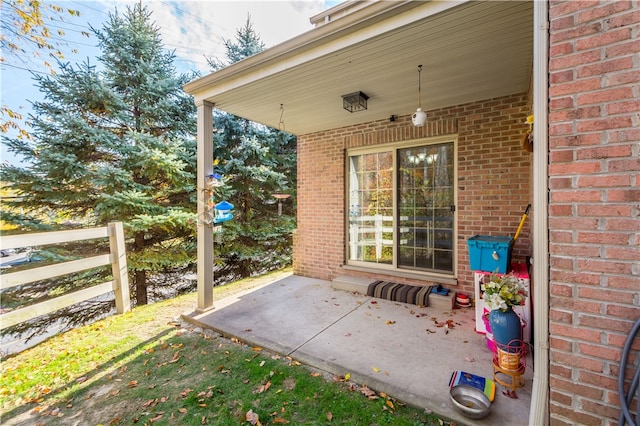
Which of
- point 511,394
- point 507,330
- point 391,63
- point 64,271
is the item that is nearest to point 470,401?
point 511,394

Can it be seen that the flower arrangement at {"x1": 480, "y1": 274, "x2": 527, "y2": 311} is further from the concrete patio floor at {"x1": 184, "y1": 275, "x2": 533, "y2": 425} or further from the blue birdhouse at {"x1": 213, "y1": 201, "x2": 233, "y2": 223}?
the blue birdhouse at {"x1": 213, "y1": 201, "x2": 233, "y2": 223}

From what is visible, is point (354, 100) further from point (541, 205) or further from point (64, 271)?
point (64, 271)

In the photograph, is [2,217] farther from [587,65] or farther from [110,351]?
[587,65]

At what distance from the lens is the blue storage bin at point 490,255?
271 centimetres

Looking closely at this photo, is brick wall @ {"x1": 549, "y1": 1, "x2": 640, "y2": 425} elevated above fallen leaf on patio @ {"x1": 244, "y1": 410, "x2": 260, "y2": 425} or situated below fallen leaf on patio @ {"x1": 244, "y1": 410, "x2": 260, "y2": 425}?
above

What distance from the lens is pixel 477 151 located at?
11.6 feet

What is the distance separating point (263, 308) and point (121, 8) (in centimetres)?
696

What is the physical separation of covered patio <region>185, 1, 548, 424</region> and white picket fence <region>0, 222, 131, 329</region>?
1150mm

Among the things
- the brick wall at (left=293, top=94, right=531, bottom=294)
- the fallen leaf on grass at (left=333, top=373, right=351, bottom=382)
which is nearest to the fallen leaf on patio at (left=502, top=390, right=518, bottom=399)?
the fallen leaf on grass at (left=333, top=373, right=351, bottom=382)

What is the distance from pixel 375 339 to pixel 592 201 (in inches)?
80.9

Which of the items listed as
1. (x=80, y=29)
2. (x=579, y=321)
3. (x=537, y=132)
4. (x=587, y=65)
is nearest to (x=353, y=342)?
(x=579, y=321)

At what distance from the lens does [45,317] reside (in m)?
5.27

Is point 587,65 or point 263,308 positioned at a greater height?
point 587,65

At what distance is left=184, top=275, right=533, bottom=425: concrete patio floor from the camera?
193cm
